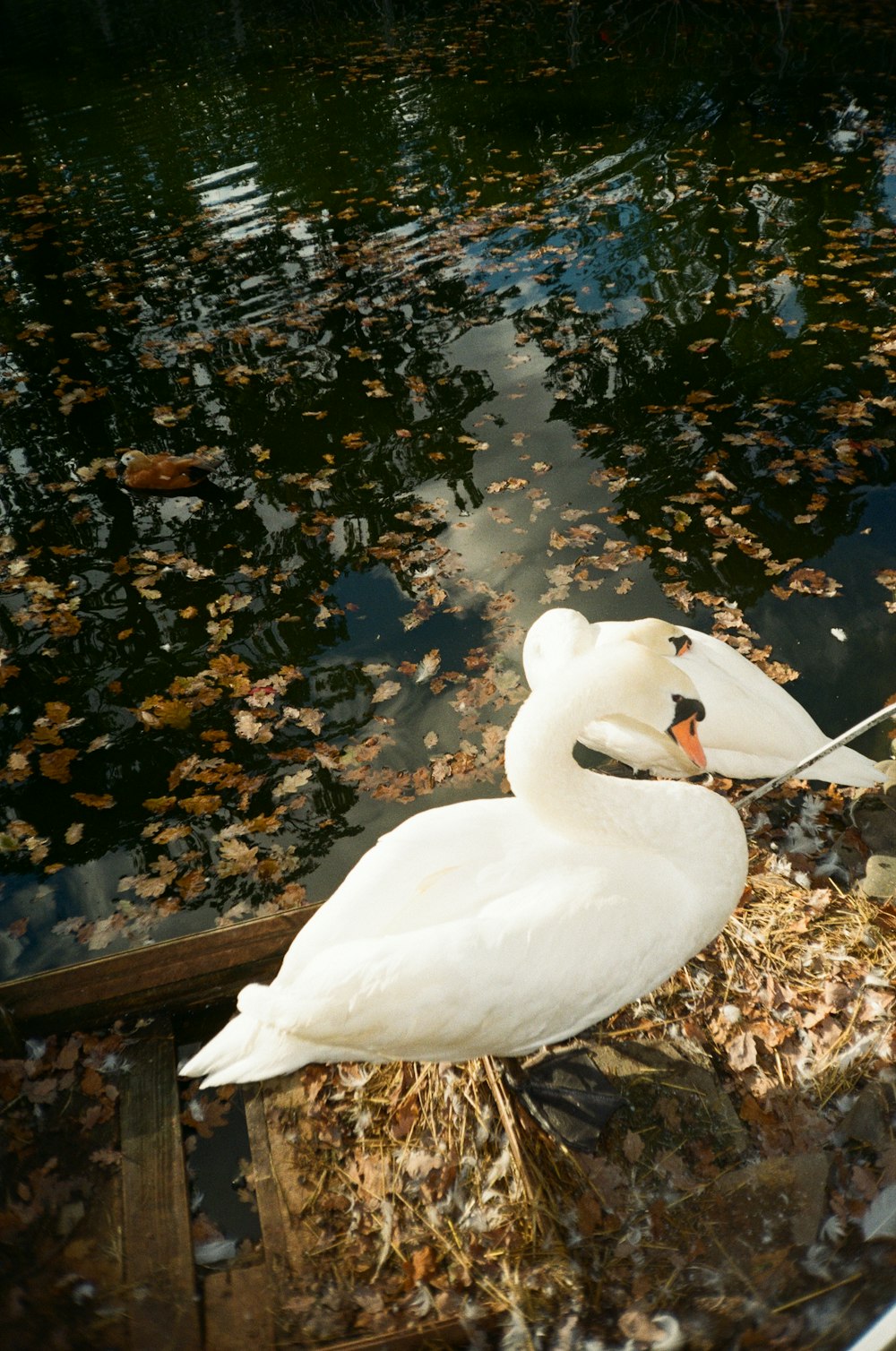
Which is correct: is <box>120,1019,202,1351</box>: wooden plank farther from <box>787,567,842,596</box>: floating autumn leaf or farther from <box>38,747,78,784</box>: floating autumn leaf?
<box>787,567,842,596</box>: floating autumn leaf

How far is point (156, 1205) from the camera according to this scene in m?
2.93

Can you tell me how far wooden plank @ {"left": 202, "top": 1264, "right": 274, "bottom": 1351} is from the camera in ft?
8.47

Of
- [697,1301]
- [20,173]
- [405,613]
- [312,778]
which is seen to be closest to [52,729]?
[312,778]

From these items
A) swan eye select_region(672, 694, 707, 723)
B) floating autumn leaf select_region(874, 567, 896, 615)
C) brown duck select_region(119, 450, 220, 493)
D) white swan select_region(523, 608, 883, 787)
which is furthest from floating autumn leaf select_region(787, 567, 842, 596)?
brown duck select_region(119, 450, 220, 493)

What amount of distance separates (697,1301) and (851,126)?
1364 cm

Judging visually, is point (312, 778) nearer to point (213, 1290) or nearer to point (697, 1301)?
point (213, 1290)

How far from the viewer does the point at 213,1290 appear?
2723 millimetres

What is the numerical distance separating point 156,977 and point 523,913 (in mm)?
1763

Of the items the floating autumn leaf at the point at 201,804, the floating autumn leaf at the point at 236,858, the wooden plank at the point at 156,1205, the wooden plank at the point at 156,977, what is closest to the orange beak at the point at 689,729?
the wooden plank at the point at 156,977

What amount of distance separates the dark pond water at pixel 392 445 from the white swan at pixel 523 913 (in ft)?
4.57

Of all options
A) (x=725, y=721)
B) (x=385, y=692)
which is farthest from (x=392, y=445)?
(x=725, y=721)

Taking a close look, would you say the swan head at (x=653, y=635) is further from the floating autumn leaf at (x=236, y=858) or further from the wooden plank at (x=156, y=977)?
the floating autumn leaf at (x=236, y=858)

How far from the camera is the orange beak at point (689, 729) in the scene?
10.2ft

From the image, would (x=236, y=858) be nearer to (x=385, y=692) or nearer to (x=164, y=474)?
(x=385, y=692)
